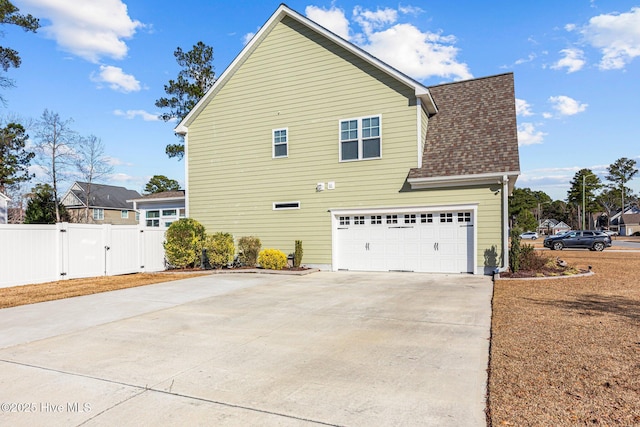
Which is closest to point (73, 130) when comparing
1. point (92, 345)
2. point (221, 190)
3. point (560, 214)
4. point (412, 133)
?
point (221, 190)

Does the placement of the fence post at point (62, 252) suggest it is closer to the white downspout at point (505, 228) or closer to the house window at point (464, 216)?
the house window at point (464, 216)

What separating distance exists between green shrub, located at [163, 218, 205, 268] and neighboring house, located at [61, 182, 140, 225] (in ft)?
94.9

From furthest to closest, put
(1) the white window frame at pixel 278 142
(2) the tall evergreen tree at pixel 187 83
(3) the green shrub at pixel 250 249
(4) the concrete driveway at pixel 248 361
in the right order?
(2) the tall evergreen tree at pixel 187 83 < (1) the white window frame at pixel 278 142 < (3) the green shrub at pixel 250 249 < (4) the concrete driveway at pixel 248 361

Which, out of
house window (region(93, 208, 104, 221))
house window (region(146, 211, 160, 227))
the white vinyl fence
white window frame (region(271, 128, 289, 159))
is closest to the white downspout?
white window frame (region(271, 128, 289, 159))

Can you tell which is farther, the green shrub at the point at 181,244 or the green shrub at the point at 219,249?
the green shrub at the point at 181,244

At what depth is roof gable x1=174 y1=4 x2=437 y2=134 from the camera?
13.1 metres

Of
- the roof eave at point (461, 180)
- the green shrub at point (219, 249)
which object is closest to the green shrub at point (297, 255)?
the green shrub at point (219, 249)

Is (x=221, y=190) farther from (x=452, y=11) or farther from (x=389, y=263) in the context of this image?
(x=452, y=11)

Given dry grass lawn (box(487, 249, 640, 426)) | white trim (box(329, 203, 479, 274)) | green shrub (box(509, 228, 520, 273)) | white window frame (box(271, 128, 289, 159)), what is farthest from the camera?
white window frame (box(271, 128, 289, 159))

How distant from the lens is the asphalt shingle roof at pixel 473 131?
1227 centimetres

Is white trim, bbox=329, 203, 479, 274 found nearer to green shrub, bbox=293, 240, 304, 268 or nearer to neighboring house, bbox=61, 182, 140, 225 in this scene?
green shrub, bbox=293, 240, 304, 268

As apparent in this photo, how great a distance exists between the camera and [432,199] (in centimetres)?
1290

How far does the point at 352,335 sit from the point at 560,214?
109894mm

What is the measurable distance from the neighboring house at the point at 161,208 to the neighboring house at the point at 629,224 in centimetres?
8164
